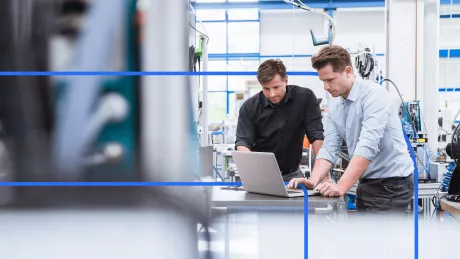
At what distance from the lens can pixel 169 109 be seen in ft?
5.24

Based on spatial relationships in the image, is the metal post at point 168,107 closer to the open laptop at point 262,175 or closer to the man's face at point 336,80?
the open laptop at point 262,175

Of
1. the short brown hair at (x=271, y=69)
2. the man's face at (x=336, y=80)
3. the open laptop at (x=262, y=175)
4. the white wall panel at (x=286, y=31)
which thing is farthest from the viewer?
the white wall panel at (x=286, y=31)

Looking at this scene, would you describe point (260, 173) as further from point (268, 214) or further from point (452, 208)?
point (452, 208)

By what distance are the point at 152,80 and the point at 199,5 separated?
5.27 m

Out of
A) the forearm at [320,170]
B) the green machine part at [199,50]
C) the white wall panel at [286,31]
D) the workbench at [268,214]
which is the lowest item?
the workbench at [268,214]

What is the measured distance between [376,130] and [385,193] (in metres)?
0.20

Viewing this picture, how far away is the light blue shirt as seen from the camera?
129 cm

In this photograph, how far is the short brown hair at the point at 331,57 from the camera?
1278mm

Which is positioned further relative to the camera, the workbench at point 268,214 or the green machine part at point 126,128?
the green machine part at point 126,128

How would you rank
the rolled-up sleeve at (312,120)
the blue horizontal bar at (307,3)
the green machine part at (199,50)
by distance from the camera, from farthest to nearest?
the blue horizontal bar at (307,3)
the green machine part at (199,50)
the rolled-up sleeve at (312,120)

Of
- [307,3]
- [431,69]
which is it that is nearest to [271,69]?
[431,69]

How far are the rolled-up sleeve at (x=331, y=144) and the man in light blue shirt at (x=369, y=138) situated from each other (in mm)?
62

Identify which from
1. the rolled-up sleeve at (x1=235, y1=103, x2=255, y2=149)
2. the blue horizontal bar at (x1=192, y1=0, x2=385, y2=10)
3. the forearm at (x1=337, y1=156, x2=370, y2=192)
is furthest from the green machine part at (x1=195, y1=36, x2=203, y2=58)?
the blue horizontal bar at (x1=192, y1=0, x2=385, y2=10)

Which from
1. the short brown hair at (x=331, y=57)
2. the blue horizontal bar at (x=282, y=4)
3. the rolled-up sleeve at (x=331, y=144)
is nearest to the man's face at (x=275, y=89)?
the rolled-up sleeve at (x=331, y=144)
